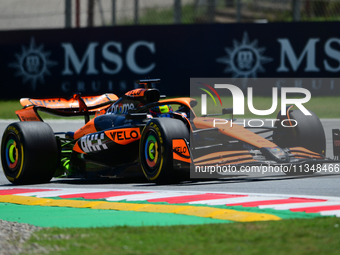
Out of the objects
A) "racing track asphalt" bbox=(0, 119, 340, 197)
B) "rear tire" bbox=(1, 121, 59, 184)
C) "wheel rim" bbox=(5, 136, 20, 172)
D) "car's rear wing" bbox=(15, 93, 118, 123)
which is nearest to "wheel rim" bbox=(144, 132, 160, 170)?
"racing track asphalt" bbox=(0, 119, 340, 197)

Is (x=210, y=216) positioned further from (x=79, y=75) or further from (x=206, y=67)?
(x=79, y=75)

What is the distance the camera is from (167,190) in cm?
682

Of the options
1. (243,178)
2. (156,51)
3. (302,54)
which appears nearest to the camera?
(243,178)

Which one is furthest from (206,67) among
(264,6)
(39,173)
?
(39,173)

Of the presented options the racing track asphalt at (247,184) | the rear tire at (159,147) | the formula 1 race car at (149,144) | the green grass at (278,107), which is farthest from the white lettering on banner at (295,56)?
the rear tire at (159,147)

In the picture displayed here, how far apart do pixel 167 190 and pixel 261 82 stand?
41.4ft

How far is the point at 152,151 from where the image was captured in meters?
7.29

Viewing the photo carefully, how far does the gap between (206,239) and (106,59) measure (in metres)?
16.2

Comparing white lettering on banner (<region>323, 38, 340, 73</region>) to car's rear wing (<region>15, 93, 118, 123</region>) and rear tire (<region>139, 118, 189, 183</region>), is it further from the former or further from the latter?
rear tire (<region>139, 118, 189, 183</region>)

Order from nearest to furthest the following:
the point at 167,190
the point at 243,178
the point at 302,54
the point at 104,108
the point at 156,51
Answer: the point at 167,190, the point at 243,178, the point at 104,108, the point at 302,54, the point at 156,51

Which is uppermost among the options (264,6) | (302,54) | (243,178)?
(264,6)

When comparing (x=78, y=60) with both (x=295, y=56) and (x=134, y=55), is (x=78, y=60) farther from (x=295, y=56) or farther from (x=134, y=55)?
(x=295, y=56)

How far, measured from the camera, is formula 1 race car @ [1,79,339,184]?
23.5 feet

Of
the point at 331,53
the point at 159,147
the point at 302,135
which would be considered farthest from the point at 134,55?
the point at 159,147
